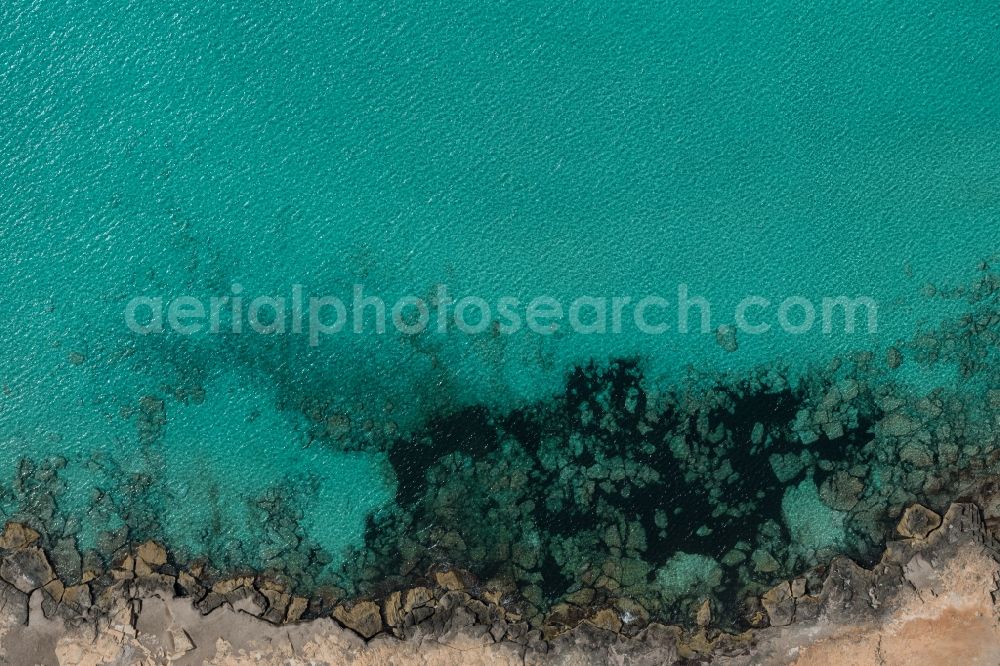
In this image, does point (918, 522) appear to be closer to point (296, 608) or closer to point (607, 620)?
point (607, 620)

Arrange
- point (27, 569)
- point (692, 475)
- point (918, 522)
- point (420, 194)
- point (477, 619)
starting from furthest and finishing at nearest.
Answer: point (420, 194), point (692, 475), point (918, 522), point (27, 569), point (477, 619)

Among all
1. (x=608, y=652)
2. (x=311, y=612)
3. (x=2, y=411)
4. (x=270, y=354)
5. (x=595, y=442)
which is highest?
(x=270, y=354)

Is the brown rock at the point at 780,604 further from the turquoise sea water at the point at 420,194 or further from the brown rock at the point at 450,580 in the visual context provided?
the brown rock at the point at 450,580

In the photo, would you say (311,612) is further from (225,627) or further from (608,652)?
(608,652)

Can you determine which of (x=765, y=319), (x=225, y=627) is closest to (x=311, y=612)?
(x=225, y=627)

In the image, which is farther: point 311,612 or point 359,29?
point 359,29

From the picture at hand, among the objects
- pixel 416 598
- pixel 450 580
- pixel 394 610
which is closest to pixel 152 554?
pixel 394 610
